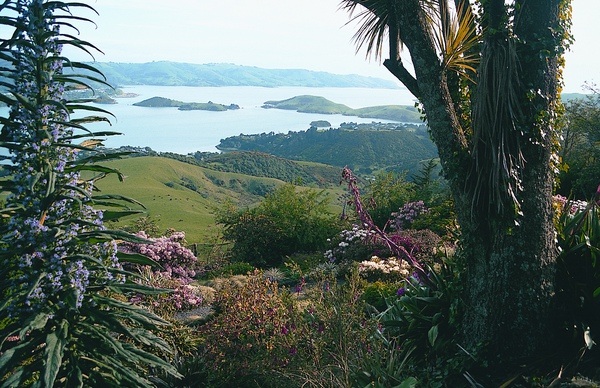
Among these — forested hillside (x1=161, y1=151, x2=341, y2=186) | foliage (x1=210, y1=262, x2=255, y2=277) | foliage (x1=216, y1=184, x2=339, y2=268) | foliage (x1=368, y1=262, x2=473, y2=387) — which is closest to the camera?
foliage (x1=368, y1=262, x2=473, y2=387)

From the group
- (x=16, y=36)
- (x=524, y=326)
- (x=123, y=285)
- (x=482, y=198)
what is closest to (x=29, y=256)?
(x=123, y=285)

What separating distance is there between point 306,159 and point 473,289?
375 feet

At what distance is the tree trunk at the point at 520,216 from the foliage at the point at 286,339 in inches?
38.2

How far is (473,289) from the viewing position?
3.60 metres

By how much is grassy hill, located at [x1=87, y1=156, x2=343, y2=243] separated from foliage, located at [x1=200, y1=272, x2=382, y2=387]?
49042 mm

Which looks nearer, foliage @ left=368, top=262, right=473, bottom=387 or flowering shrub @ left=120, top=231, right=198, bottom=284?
foliage @ left=368, top=262, right=473, bottom=387

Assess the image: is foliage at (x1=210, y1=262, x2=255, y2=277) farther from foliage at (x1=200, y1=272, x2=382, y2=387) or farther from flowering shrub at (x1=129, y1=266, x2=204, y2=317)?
foliage at (x1=200, y1=272, x2=382, y2=387)

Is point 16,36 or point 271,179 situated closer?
point 16,36

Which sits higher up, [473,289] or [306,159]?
[473,289]

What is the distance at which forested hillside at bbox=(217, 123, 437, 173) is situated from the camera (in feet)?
332

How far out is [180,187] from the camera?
77.9 m

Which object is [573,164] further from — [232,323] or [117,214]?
[117,214]

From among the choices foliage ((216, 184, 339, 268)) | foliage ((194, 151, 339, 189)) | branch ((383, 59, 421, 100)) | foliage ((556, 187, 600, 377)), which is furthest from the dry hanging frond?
foliage ((194, 151, 339, 189))

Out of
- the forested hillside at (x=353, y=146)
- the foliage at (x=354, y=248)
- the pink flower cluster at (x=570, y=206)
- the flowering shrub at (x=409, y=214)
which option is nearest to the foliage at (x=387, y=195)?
the flowering shrub at (x=409, y=214)
